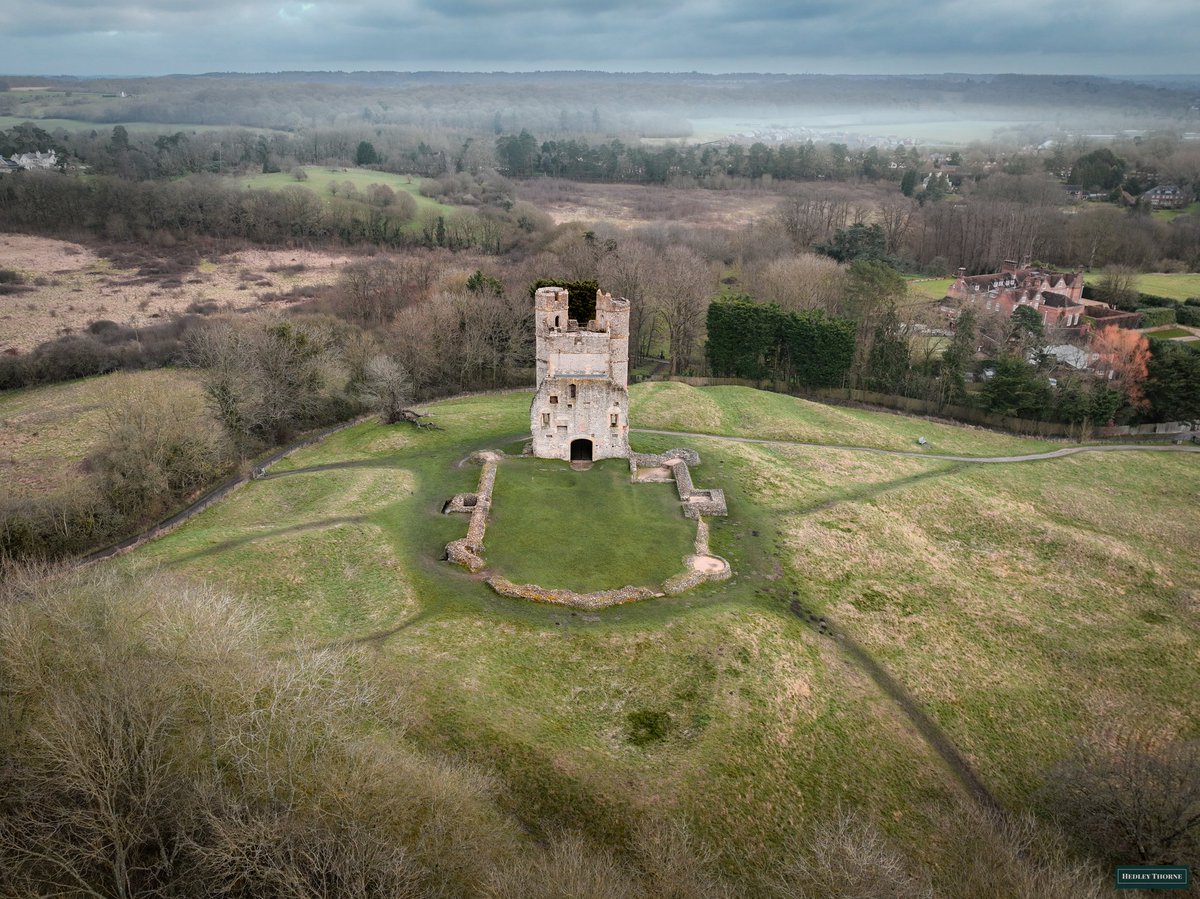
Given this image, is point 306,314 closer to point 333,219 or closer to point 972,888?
point 333,219

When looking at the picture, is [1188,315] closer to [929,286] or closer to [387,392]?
[929,286]

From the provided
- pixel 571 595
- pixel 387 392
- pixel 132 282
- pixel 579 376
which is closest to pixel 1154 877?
pixel 571 595

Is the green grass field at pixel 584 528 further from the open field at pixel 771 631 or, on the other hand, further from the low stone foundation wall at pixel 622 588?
the open field at pixel 771 631

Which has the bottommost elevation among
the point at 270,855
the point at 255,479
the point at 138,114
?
the point at 255,479

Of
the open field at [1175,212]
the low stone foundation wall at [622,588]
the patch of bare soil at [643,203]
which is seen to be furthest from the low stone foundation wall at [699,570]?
the open field at [1175,212]

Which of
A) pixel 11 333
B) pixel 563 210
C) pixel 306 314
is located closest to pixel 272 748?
pixel 306 314

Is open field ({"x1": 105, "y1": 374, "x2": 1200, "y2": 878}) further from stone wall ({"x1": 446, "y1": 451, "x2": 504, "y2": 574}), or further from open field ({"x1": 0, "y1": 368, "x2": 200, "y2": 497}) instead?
open field ({"x1": 0, "y1": 368, "x2": 200, "y2": 497})
